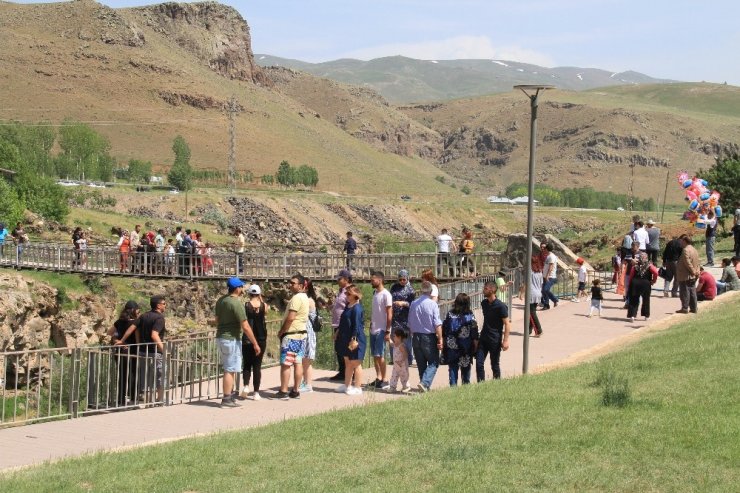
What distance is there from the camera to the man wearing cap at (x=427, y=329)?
1498cm

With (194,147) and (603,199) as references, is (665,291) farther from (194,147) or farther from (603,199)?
(603,199)

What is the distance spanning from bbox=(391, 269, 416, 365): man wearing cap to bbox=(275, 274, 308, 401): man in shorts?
4.87 feet

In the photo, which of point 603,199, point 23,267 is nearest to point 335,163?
point 603,199

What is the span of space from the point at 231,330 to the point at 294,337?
1.00 meters

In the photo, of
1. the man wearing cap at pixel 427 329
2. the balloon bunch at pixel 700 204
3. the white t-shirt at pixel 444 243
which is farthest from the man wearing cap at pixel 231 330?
the balloon bunch at pixel 700 204

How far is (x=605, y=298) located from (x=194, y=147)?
130 m

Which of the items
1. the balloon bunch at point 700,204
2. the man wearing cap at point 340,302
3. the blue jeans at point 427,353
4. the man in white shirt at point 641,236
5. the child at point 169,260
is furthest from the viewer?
the child at point 169,260

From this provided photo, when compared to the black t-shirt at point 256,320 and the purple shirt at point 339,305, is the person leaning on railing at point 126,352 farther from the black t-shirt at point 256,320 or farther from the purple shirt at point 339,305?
the purple shirt at point 339,305

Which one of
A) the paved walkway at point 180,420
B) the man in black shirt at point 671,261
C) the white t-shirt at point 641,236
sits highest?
the white t-shirt at point 641,236

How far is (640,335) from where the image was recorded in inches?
774

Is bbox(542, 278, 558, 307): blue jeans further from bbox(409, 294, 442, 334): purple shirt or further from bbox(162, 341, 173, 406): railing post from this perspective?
bbox(162, 341, 173, 406): railing post

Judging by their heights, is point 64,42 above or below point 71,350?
above

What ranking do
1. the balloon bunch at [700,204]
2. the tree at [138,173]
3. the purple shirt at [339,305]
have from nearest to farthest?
the purple shirt at [339,305] → the balloon bunch at [700,204] → the tree at [138,173]

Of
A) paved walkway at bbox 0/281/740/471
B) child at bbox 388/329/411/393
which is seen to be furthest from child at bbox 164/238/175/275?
child at bbox 388/329/411/393
